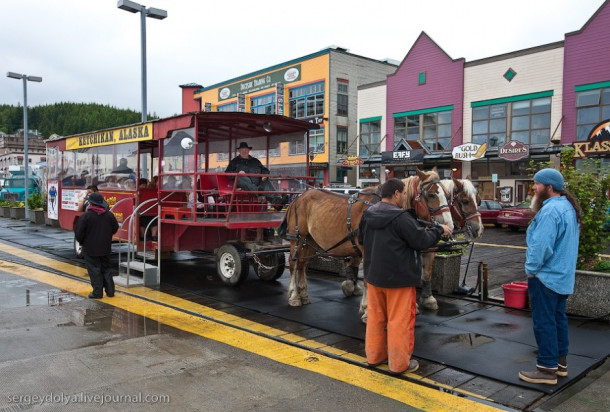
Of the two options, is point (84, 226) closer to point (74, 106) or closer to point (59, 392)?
point (59, 392)

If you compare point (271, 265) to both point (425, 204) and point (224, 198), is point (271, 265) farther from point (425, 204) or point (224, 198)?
point (425, 204)

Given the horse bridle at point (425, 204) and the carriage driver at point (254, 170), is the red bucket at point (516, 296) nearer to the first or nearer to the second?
the horse bridle at point (425, 204)

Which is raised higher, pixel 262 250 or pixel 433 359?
pixel 262 250

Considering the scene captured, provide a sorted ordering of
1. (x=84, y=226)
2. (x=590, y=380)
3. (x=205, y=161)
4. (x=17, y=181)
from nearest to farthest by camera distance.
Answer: (x=590, y=380), (x=84, y=226), (x=205, y=161), (x=17, y=181)

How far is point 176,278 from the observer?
10.1m

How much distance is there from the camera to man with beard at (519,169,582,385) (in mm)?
4543

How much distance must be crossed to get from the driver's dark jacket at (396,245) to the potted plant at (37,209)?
23.5 m

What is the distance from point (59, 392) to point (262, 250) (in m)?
4.66

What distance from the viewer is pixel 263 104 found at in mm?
45156

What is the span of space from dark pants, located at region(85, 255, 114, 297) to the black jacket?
4.0 inches

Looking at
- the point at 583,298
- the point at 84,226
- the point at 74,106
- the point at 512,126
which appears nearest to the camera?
the point at 583,298

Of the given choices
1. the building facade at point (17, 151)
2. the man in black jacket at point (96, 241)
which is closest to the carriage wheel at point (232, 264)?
the man in black jacket at point (96, 241)

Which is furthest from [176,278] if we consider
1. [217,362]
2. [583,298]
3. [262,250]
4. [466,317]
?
[583,298]

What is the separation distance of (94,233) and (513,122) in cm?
2563
